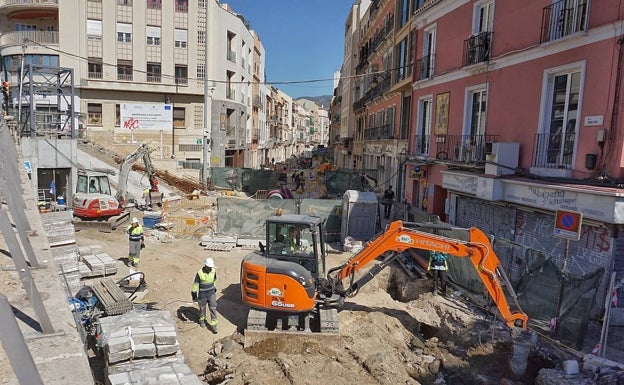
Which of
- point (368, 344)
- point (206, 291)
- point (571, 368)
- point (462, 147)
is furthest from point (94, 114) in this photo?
point (571, 368)

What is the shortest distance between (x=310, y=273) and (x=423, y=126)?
1278 cm

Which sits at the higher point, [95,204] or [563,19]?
[563,19]

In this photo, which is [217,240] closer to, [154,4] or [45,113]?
[45,113]

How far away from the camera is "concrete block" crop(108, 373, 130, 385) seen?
6.19 meters

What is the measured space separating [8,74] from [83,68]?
623cm

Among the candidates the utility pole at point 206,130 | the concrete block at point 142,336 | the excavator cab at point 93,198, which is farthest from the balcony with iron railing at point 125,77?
the concrete block at point 142,336

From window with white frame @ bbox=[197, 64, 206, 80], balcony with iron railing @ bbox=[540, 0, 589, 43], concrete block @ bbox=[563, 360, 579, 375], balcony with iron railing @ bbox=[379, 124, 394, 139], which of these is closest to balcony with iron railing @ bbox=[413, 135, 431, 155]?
A: balcony with iron railing @ bbox=[379, 124, 394, 139]

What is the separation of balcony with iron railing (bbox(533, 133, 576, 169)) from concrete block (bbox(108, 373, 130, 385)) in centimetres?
1056

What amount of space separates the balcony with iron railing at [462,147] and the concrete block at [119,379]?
11.5m

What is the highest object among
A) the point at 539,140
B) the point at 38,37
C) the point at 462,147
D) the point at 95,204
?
the point at 38,37

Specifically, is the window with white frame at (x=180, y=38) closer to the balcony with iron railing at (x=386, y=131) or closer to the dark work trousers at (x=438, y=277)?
the balcony with iron railing at (x=386, y=131)

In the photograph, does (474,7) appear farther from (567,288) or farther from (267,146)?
(267,146)

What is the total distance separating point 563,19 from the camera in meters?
11.8

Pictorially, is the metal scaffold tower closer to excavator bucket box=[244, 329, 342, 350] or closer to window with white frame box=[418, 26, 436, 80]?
window with white frame box=[418, 26, 436, 80]
